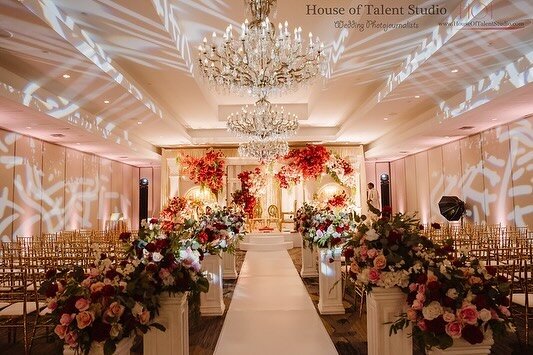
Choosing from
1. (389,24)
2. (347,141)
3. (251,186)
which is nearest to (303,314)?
(389,24)

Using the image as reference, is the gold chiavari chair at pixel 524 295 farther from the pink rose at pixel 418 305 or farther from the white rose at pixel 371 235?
the pink rose at pixel 418 305

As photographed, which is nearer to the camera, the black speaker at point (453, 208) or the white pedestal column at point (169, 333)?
the white pedestal column at point (169, 333)

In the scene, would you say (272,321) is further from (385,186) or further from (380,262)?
→ (385,186)

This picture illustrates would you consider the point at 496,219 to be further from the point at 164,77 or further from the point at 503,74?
the point at 164,77

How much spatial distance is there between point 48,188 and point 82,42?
5989mm

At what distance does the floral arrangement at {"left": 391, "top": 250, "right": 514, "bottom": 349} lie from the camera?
6.25 feet

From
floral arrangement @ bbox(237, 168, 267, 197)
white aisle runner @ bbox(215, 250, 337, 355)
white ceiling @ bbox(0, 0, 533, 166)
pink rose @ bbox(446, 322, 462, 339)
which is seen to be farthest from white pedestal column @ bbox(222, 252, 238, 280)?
→ pink rose @ bbox(446, 322, 462, 339)

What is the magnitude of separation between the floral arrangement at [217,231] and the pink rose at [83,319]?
7.10 feet

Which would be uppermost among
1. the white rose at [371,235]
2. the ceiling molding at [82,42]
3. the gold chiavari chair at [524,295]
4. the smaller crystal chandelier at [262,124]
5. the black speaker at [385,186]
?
the ceiling molding at [82,42]

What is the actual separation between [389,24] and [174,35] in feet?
10.7

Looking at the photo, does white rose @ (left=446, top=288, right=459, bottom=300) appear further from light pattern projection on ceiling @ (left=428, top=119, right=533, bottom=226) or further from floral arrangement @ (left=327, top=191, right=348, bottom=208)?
light pattern projection on ceiling @ (left=428, top=119, right=533, bottom=226)

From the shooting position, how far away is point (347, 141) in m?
14.2

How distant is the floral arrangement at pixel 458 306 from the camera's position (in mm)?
1906

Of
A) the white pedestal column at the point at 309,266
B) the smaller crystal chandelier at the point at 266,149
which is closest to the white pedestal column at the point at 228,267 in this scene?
the white pedestal column at the point at 309,266
